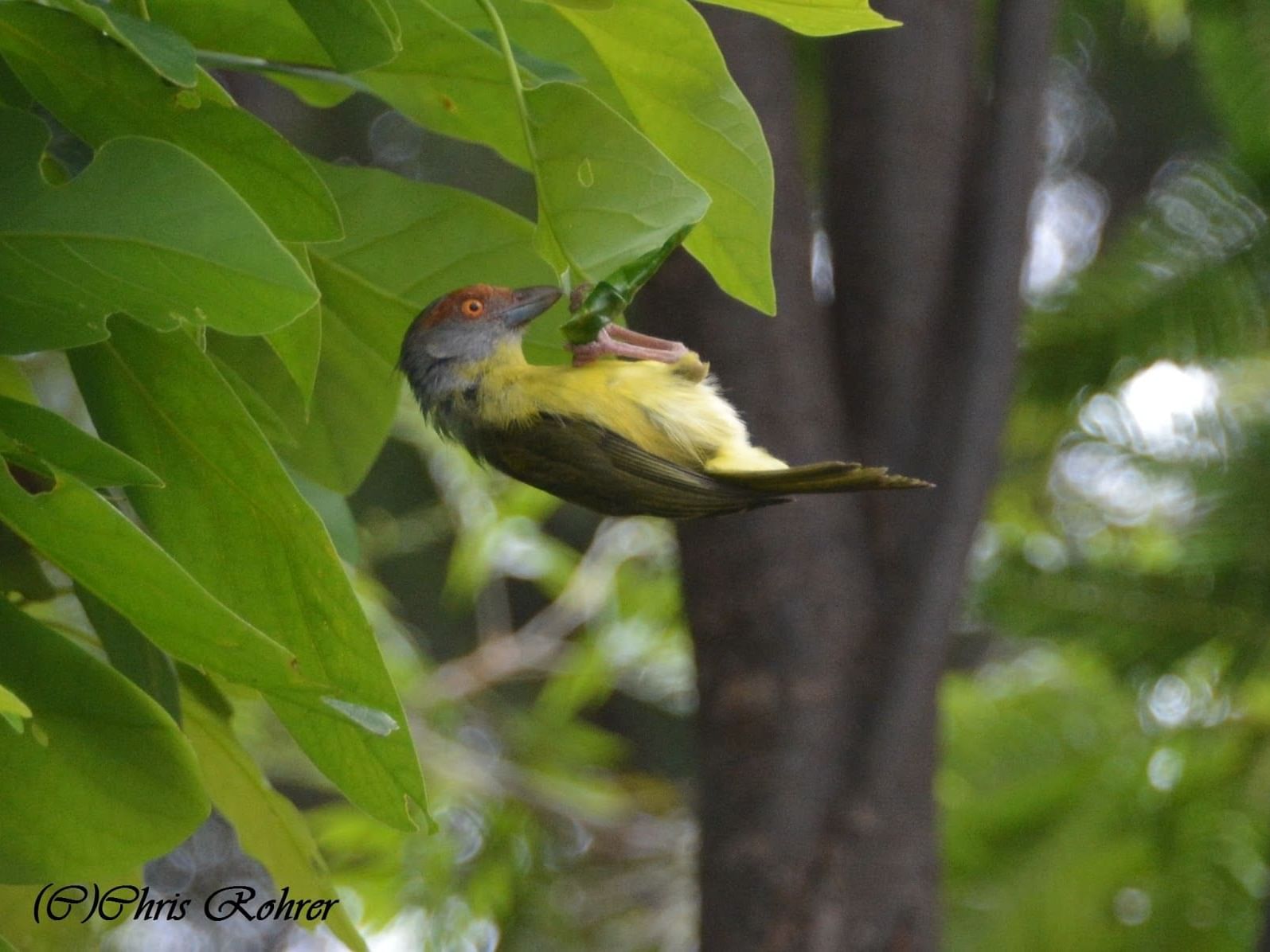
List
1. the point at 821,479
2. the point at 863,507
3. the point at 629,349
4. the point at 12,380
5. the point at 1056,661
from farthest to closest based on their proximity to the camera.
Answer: the point at 1056,661, the point at 863,507, the point at 629,349, the point at 821,479, the point at 12,380

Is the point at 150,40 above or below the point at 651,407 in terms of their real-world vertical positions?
above

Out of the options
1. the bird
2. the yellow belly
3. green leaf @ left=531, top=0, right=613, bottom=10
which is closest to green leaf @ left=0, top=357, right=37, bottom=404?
the bird

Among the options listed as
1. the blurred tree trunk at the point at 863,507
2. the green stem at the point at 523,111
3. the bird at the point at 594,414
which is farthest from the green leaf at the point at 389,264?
the blurred tree trunk at the point at 863,507

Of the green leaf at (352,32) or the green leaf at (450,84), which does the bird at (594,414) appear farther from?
the green leaf at (352,32)

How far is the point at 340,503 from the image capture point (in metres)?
1.20

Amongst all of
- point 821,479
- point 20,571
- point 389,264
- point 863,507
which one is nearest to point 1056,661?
point 863,507

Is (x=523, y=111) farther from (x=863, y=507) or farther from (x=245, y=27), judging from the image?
(x=863, y=507)

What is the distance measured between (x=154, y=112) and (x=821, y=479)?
0.49 meters

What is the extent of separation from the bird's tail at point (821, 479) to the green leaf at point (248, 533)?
1.12 ft

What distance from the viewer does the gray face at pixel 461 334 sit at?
1.35 m

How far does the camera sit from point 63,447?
73 centimetres

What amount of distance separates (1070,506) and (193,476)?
3589 millimetres

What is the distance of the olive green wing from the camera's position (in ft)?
3.82

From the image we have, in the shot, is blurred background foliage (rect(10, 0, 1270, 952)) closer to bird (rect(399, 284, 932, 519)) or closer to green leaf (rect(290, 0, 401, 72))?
bird (rect(399, 284, 932, 519))
